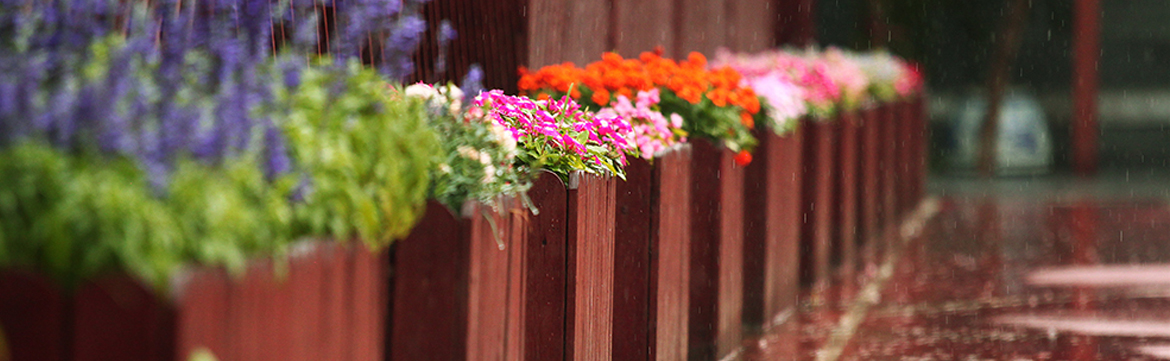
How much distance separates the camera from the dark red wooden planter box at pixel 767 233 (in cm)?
609

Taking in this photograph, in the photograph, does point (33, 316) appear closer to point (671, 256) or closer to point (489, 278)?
point (489, 278)

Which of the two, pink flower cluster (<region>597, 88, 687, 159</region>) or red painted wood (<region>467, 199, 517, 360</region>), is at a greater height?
pink flower cluster (<region>597, 88, 687, 159</region>)

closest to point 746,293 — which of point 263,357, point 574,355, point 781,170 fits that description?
point 781,170

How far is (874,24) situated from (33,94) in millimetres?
14872

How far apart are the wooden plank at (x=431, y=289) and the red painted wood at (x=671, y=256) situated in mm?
1764

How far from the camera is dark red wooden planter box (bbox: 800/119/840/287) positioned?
7324mm

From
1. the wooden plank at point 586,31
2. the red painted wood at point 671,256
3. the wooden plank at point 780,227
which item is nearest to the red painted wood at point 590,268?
the red painted wood at point 671,256

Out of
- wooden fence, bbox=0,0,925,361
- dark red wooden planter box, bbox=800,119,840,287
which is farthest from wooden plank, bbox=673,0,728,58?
dark red wooden planter box, bbox=800,119,840,287

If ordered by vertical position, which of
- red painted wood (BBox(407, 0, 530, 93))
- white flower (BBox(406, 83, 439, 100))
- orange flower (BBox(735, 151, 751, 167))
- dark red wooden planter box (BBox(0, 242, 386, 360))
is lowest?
dark red wooden planter box (BBox(0, 242, 386, 360))

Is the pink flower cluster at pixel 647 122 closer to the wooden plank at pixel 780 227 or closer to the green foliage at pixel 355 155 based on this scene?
the wooden plank at pixel 780 227

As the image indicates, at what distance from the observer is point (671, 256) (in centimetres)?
465

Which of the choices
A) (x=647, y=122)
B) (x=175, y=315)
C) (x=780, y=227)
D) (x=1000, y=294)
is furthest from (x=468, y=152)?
(x=1000, y=294)

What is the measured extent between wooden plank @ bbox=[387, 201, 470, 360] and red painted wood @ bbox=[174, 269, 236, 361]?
0.66 meters

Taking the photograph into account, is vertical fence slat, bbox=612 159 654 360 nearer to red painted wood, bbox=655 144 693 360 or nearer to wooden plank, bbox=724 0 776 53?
red painted wood, bbox=655 144 693 360
